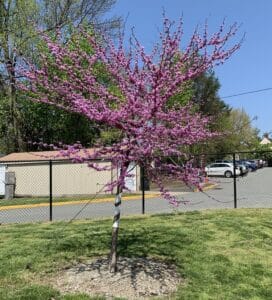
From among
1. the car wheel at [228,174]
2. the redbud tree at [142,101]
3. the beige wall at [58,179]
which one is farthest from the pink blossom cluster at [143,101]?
the car wheel at [228,174]

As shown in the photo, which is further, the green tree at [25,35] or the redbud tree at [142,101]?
the green tree at [25,35]

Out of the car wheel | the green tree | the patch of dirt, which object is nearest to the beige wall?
the green tree

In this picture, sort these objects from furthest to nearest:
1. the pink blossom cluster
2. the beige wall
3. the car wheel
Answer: the car wheel < the beige wall < the pink blossom cluster

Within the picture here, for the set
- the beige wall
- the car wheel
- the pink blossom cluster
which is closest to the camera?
the pink blossom cluster

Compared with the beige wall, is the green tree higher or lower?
higher

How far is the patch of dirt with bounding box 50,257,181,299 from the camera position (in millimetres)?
6605

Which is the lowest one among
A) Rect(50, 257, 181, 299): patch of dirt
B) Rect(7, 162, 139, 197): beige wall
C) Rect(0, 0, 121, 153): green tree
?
Rect(50, 257, 181, 299): patch of dirt

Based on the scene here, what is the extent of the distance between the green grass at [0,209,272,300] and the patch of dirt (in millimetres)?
213

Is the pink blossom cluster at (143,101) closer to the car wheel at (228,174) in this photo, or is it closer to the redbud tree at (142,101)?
the redbud tree at (142,101)

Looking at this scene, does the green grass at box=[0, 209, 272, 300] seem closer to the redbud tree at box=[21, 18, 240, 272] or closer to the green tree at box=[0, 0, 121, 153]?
the redbud tree at box=[21, 18, 240, 272]

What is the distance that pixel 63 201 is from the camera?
23812 mm

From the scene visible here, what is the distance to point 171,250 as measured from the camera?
29.3ft

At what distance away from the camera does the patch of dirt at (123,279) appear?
661cm

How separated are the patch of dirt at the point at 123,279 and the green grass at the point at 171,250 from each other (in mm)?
213
